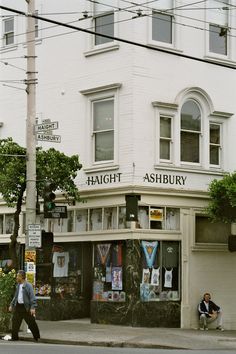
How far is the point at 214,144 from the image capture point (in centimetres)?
2555

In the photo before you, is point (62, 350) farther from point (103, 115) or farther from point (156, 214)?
point (103, 115)

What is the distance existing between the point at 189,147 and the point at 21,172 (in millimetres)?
5344

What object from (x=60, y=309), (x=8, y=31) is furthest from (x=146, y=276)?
(x=8, y=31)

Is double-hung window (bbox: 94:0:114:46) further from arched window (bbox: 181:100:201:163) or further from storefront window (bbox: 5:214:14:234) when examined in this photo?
storefront window (bbox: 5:214:14:234)

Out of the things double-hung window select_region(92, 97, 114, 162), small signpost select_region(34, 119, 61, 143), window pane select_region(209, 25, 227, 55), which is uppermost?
window pane select_region(209, 25, 227, 55)

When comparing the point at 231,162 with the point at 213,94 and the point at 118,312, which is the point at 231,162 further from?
the point at 118,312

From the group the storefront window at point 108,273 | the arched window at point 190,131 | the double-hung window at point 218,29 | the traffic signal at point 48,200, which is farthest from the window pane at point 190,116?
the traffic signal at point 48,200

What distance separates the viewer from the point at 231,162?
25.8 metres

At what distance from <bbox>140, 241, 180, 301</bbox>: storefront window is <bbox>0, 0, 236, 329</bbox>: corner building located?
3cm

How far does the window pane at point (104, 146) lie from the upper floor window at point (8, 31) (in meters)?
5.46

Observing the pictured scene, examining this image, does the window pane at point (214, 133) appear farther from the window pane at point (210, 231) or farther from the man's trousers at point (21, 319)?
the man's trousers at point (21, 319)

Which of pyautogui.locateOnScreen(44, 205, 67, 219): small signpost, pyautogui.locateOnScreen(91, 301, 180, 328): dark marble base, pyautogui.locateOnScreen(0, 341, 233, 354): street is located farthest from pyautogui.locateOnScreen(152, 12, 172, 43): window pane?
pyautogui.locateOnScreen(0, 341, 233, 354): street

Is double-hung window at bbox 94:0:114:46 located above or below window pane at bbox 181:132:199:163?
above

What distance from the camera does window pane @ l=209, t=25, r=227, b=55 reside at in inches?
1012
